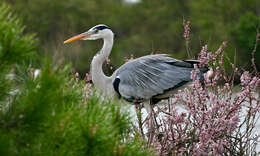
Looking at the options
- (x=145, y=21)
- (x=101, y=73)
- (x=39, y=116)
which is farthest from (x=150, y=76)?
(x=145, y=21)

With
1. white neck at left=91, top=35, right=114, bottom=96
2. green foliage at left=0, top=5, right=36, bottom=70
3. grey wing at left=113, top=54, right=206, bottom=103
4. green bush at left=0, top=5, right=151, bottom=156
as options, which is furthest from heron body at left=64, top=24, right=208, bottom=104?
green foliage at left=0, top=5, right=36, bottom=70

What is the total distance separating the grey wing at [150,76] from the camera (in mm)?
5703

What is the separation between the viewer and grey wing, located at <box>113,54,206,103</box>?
570cm

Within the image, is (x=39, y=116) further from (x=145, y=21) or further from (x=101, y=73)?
(x=145, y=21)

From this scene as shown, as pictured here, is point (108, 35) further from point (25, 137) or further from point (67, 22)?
point (67, 22)

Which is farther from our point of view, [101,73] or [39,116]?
[101,73]

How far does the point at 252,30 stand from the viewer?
17.8 metres

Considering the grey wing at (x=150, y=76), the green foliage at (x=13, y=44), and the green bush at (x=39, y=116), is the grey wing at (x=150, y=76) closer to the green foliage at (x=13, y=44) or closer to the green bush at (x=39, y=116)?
the green bush at (x=39, y=116)

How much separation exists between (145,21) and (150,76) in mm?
27501

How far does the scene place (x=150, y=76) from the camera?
5.80 m

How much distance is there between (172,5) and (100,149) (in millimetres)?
31551

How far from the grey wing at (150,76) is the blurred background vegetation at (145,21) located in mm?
10301

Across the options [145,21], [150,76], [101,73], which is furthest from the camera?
[145,21]

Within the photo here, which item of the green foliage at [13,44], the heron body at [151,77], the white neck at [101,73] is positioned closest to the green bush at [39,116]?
the green foliage at [13,44]
